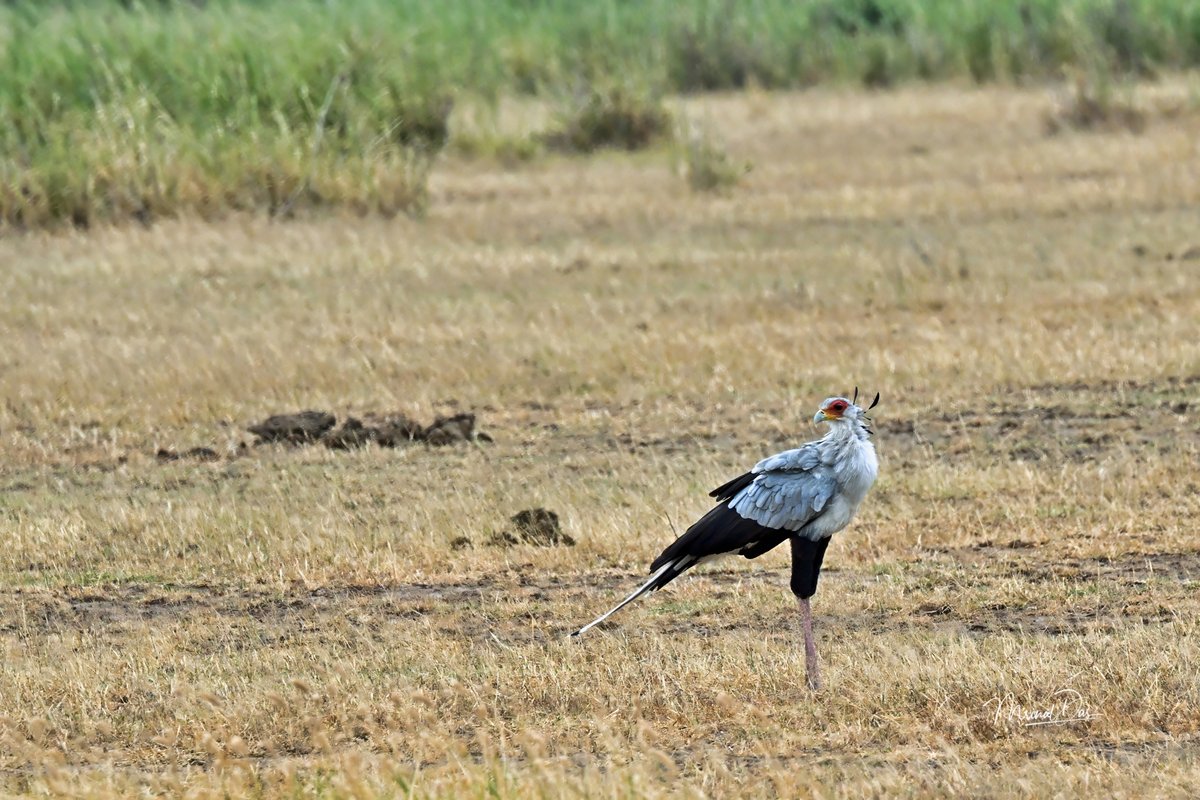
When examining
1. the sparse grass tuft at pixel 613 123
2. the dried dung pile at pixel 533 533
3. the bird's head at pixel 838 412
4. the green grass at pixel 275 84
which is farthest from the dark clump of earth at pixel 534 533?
the sparse grass tuft at pixel 613 123

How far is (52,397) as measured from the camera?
11.0m

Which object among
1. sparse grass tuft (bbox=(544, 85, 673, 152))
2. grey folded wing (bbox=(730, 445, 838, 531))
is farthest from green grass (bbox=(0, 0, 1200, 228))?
grey folded wing (bbox=(730, 445, 838, 531))

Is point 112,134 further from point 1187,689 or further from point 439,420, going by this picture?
point 1187,689

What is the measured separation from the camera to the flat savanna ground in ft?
18.1

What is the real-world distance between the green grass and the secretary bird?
Answer: 451 inches

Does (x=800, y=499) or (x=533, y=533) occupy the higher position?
(x=800, y=499)

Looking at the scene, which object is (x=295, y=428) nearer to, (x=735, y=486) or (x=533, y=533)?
(x=533, y=533)

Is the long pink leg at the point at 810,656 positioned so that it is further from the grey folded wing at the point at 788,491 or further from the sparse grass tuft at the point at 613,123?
the sparse grass tuft at the point at 613,123

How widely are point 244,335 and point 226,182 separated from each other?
495 cm

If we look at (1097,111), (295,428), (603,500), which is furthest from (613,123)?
(603,500)

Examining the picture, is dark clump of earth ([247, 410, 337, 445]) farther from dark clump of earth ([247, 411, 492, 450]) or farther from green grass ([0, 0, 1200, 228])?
green grass ([0, 0, 1200, 228])

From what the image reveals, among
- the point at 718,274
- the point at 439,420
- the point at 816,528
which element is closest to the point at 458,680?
the point at 816,528

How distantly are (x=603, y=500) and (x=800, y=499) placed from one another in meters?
2.79

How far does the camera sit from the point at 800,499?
19.4 ft
